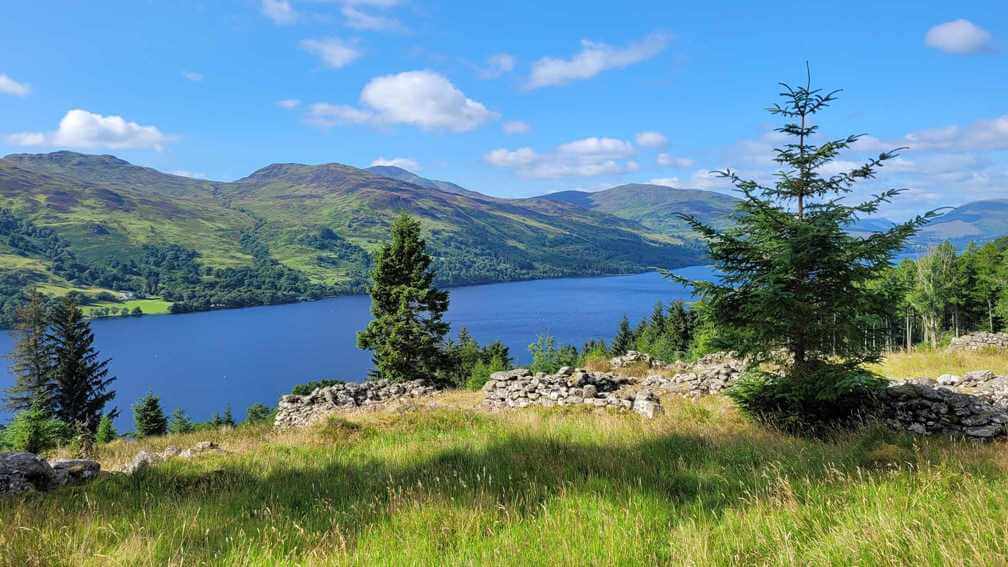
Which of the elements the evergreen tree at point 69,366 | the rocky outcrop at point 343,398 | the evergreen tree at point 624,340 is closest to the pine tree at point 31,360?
the evergreen tree at point 69,366

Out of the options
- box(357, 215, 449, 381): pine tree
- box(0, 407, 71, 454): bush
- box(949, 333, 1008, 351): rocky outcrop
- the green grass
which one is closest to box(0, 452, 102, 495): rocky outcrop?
the green grass

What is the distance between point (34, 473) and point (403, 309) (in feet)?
85.0

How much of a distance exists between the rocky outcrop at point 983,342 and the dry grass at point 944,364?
2.61 meters

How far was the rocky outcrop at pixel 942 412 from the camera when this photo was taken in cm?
Result: 922

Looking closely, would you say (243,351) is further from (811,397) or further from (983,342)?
(811,397)

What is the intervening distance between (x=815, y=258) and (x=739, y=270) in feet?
4.81

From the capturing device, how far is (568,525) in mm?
4207

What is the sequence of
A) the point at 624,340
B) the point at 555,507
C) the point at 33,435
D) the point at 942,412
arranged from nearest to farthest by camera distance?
the point at 555,507 < the point at 942,412 < the point at 33,435 < the point at 624,340

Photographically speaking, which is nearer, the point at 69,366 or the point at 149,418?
the point at 69,366

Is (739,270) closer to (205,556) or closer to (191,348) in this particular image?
(205,556)

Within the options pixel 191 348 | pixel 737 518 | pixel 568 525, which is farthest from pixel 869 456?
pixel 191 348

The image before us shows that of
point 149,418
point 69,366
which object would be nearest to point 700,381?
point 149,418

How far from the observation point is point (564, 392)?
17000 mm

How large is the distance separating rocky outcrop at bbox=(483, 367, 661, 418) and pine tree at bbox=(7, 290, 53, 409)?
52.3 metres
